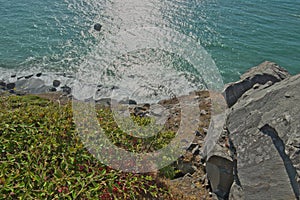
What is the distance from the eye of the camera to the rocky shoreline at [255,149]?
4.24 metres

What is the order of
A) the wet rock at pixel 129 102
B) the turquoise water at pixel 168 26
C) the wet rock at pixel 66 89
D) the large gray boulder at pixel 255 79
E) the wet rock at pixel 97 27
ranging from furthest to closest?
the wet rock at pixel 97 27 → the turquoise water at pixel 168 26 → the wet rock at pixel 66 89 → the wet rock at pixel 129 102 → the large gray boulder at pixel 255 79

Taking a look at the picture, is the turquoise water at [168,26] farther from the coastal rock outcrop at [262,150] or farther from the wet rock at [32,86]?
the coastal rock outcrop at [262,150]

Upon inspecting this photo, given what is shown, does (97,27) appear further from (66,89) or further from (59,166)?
(59,166)

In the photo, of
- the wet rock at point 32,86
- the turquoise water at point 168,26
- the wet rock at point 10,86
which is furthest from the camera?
the turquoise water at point 168,26

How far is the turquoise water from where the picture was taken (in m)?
20.1

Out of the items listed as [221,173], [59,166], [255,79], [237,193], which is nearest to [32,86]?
[59,166]

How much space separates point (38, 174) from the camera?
17.2 feet

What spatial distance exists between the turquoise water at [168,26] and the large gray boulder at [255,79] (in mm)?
10337

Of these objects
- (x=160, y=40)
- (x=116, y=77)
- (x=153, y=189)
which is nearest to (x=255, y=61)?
(x=160, y=40)

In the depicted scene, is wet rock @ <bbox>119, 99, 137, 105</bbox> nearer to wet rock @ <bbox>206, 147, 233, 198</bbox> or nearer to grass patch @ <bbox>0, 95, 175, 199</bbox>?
grass patch @ <bbox>0, 95, 175, 199</bbox>

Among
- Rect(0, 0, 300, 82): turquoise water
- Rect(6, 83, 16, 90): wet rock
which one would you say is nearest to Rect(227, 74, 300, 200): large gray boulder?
Rect(0, 0, 300, 82): turquoise water

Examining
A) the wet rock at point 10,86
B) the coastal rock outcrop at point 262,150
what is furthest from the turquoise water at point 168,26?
the coastal rock outcrop at point 262,150

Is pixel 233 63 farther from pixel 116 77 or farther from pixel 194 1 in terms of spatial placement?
pixel 194 1

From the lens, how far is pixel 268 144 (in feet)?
15.2
